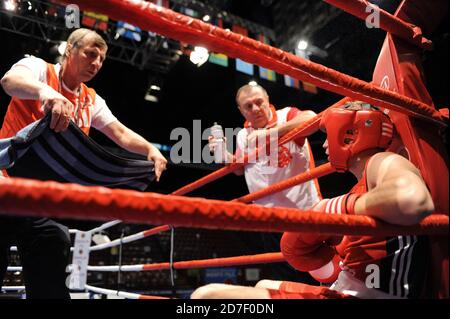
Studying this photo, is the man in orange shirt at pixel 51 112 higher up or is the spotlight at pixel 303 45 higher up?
the spotlight at pixel 303 45

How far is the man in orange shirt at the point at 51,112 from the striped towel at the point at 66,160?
8 centimetres

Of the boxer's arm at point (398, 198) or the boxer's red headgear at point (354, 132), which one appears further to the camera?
the boxer's red headgear at point (354, 132)

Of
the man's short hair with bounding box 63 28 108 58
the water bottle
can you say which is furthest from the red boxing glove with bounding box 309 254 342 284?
the man's short hair with bounding box 63 28 108 58

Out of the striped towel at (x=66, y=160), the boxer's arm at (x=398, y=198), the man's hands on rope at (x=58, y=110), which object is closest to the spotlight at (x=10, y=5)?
the striped towel at (x=66, y=160)

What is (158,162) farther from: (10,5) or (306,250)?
(10,5)

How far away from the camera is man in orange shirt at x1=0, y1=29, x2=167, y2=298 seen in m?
1.12

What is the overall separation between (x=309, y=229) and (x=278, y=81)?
5890 mm

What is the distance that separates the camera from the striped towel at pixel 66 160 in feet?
3.59

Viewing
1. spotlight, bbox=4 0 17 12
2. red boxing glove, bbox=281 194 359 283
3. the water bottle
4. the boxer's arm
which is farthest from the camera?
spotlight, bbox=4 0 17 12

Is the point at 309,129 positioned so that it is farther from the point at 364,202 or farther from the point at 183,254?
the point at 183,254

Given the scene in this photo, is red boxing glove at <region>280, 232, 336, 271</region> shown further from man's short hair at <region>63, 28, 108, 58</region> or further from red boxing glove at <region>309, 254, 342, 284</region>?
man's short hair at <region>63, 28, 108, 58</region>

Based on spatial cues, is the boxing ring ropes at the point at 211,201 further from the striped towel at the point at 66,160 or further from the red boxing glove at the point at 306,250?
the striped towel at the point at 66,160

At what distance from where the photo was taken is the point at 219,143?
188 cm

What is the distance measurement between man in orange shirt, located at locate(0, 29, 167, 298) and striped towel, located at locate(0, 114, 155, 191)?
8cm
